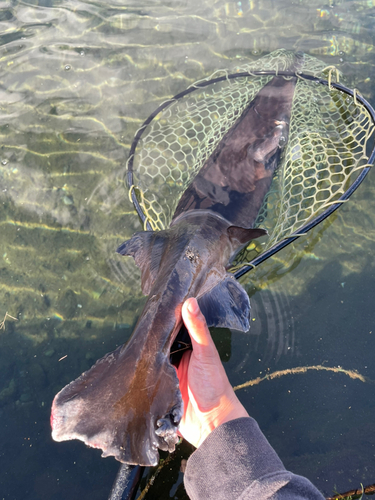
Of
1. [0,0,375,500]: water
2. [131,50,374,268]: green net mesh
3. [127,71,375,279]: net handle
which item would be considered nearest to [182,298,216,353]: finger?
[127,71,375,279]: net handle

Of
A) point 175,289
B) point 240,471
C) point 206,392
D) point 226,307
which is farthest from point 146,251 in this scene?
point 240,471

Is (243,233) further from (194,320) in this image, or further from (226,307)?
(194,320)

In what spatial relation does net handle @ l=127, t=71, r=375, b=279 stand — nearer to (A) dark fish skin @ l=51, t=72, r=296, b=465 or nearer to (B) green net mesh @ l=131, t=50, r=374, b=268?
(B) green net mesh @ l=131, t=50, r=374, b=268

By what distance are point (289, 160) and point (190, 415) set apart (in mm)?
3507

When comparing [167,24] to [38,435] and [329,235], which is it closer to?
[329,235]

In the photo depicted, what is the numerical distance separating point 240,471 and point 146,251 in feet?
6.42

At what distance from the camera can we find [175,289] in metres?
2.65

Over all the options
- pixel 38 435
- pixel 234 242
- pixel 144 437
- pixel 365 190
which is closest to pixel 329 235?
pixel 365 190

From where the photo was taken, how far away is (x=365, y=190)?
4902 millimetres

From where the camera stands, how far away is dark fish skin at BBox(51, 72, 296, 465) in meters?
2.07

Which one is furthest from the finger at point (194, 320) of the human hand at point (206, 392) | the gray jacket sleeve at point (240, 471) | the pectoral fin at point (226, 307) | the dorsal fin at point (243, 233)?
the dorsal fin at point (243, 233)

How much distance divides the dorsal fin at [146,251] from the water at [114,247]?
1.10 m

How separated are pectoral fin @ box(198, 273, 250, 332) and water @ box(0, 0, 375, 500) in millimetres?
1063

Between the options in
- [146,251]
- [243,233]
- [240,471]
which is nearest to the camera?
[240,471]
